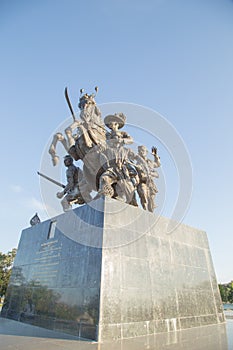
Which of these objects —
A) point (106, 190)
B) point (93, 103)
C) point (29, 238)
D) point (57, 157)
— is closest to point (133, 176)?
point (106, 190)

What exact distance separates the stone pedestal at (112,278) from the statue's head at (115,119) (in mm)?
4365

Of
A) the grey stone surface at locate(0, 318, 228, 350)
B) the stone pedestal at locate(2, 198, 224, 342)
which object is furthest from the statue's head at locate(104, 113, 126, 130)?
the grey stone surface at locate(0, 318, 228, 350)

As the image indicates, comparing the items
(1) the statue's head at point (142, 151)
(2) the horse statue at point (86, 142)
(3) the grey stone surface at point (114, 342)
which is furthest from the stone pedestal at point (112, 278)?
(1) the statue's head at point (142, 151)

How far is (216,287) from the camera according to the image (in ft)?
27.2

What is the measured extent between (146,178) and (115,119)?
9.74ft

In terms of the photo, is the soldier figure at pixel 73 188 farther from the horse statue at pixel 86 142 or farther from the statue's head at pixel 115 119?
the statue's head at pixel 115 119

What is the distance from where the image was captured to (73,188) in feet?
32.9

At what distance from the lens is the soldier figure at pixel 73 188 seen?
31.7ft

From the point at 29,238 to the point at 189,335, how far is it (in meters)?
6.34

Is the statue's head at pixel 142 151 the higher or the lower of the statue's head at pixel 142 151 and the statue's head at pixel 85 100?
the lower

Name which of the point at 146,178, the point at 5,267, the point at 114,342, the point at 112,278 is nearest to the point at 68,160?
the point at 146,178

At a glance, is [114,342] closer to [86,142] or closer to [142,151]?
[86,142]

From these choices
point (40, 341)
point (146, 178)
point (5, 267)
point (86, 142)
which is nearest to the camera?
point (40, 341)

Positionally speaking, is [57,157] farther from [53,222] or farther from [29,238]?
[29,238]
